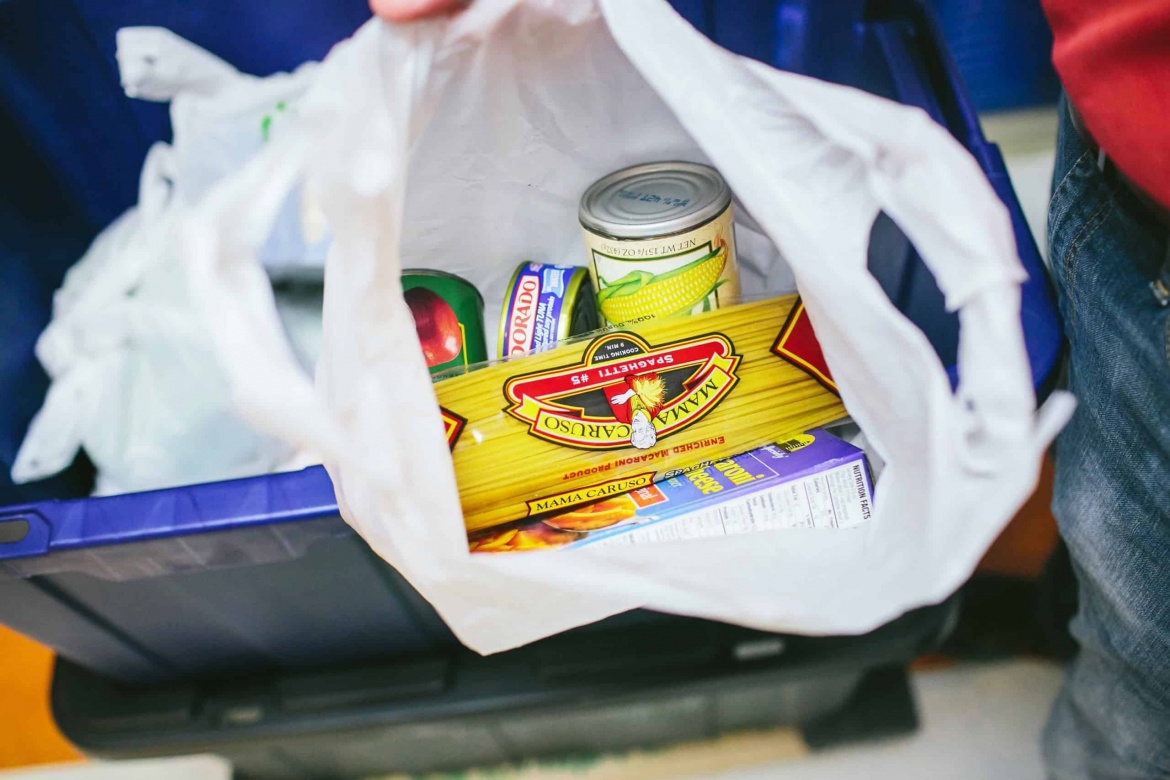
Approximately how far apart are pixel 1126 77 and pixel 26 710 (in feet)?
3.24

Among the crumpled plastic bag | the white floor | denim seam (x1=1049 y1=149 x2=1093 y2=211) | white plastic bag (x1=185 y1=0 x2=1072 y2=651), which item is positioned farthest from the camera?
the white floor

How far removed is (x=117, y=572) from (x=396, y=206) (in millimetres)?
256

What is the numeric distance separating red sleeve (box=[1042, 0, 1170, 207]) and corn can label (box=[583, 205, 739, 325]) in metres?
0.18

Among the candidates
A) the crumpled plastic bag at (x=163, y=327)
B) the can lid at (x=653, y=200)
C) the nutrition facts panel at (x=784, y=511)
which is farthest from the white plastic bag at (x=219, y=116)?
the nutrition facts panel at (x=784, y=511)

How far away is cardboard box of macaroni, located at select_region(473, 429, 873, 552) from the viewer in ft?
1.44

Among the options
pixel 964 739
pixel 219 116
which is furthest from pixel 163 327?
pixel 964 739

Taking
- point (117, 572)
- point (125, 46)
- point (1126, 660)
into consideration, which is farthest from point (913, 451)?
point (125, 46)

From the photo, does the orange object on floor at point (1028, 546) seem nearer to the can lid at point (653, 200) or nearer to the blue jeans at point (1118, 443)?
the blue jeans at point (1118, 443)

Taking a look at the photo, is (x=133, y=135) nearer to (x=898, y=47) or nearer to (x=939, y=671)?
(x=898, y=47)

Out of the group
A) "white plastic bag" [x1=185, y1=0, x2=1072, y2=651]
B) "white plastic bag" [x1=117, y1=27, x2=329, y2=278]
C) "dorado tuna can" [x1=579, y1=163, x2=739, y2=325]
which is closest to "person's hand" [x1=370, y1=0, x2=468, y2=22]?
"white plastic bag" [x1=185, y1=0, x2=1072, y2=651]

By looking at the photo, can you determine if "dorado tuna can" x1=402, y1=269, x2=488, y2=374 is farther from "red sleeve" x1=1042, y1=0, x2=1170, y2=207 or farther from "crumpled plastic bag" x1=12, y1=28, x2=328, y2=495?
"red sleeve" x1=1042, y1=0, x2=1170, y2=207

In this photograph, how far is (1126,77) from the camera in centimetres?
33

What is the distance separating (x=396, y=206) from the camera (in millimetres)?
390

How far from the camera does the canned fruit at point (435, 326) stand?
0.51m
